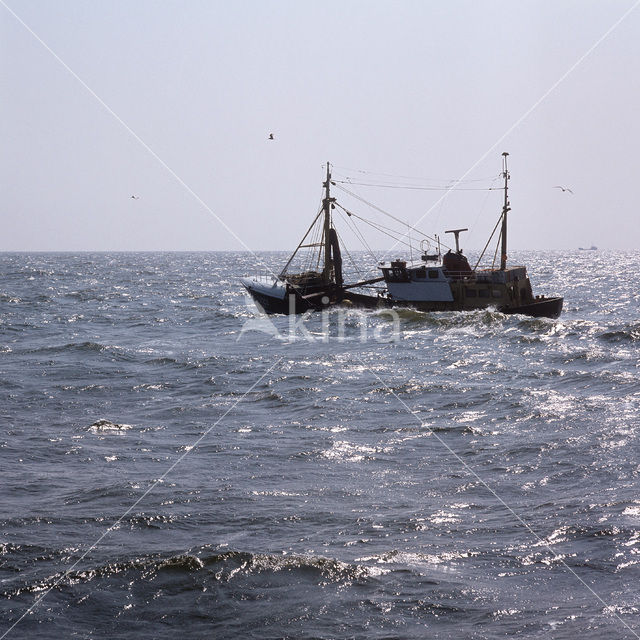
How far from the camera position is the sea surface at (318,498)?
10.2m

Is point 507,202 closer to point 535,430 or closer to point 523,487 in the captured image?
point 535,430

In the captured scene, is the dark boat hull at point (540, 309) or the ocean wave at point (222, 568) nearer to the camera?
the ocean wave at point (222, 568)

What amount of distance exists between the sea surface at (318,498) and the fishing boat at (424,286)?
1993 centimetres

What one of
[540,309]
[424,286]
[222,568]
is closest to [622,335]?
[540,309]

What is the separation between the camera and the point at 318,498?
14547 mm

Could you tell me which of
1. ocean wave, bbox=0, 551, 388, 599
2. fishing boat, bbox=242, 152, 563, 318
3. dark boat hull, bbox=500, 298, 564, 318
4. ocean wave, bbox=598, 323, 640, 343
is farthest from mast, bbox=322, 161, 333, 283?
ocean wave, bbox=0, 551, 388, 599

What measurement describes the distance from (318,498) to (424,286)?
135ft

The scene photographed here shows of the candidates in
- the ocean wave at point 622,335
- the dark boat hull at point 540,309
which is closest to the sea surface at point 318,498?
the ocean wave at point 622,335

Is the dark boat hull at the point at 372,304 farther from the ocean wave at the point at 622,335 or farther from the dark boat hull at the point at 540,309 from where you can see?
the ocean wave at the point at 622,335

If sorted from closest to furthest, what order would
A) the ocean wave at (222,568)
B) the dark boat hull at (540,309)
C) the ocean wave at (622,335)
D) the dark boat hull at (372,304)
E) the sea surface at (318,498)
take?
the sea surface at (318,498) → the ocean wave at (222,568) → the ocean wave at (622,335) → the dark boat hull at (540,309) → the dark boat hull at (372,304)

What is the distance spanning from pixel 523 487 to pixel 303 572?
19.9 ft

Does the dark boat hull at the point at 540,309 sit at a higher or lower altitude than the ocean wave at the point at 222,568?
higher

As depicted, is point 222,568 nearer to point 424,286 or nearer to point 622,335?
point 622,335

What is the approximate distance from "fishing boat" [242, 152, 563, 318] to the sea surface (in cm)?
1993
